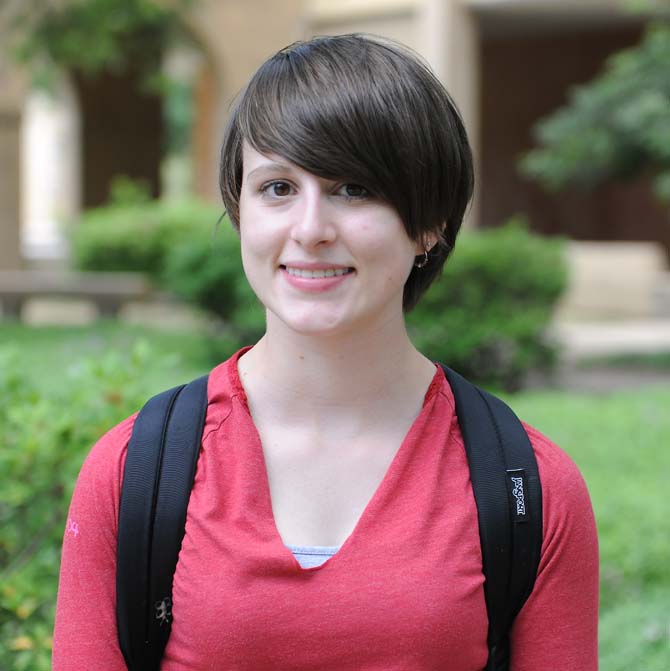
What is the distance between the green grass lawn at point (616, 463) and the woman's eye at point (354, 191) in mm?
1947

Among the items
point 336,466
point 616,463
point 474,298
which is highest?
point 336,466

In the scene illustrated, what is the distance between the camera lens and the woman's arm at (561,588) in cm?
163

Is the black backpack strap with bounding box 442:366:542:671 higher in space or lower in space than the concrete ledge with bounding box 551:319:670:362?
higher

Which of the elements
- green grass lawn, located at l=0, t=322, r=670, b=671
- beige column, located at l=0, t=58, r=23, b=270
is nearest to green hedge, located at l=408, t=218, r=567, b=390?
green grass lawn, located at l=0, t=322, r=670, b=671

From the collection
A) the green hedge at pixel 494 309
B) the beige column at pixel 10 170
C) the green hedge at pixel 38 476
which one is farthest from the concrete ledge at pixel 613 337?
the beige column at pixel 10 170

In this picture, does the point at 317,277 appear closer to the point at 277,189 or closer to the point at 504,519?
the point at 277,189

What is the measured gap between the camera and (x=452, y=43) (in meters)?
18.3

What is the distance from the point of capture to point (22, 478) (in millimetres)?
3066

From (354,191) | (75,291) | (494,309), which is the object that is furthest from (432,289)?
(354,191)

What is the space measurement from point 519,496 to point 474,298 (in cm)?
838

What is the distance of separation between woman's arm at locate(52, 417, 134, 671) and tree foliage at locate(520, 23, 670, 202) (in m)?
10.7

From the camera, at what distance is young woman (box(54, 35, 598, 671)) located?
5.11ft

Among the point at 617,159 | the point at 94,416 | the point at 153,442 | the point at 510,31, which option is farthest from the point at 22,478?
the point at 510,31

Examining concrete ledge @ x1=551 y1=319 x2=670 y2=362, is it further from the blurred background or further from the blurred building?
the blurred building
